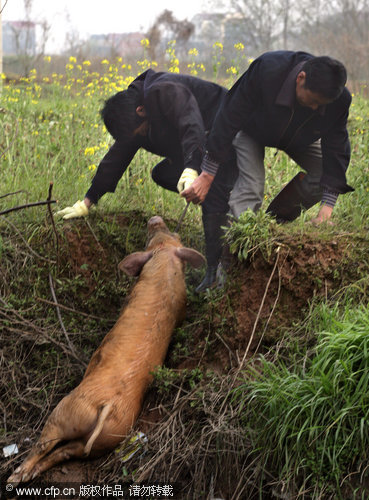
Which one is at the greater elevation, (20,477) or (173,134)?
(173,134)

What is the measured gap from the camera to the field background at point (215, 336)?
2.70 metres

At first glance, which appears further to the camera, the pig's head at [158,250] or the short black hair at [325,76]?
the pig's head at [158,250]

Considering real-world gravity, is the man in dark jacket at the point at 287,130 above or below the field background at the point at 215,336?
above

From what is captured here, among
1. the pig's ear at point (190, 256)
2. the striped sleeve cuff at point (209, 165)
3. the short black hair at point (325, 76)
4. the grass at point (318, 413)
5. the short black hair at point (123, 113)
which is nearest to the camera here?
the grass at point (318, 413)

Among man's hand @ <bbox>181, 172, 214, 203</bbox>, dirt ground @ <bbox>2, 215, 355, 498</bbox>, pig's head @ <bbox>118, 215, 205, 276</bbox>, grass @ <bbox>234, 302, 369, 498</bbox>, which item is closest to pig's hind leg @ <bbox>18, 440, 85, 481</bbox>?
dirt ground @ <bbox>2, 215, 355, 498</bbox>

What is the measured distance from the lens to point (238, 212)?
399 cm

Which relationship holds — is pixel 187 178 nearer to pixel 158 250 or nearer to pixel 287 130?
pixel 158 250

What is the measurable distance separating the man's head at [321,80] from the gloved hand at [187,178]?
92 centimetres

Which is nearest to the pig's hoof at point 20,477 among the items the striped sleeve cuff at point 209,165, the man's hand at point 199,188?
the man's hand at point 199,188

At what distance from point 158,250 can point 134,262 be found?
20 cm

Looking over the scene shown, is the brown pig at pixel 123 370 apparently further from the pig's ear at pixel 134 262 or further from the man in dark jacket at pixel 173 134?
the man in dark jacket at pixel 173 134

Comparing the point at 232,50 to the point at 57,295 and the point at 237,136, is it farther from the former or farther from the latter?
the point at 57,295

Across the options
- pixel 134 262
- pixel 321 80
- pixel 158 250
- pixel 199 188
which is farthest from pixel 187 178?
pixel 321 80

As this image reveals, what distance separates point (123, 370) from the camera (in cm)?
329
